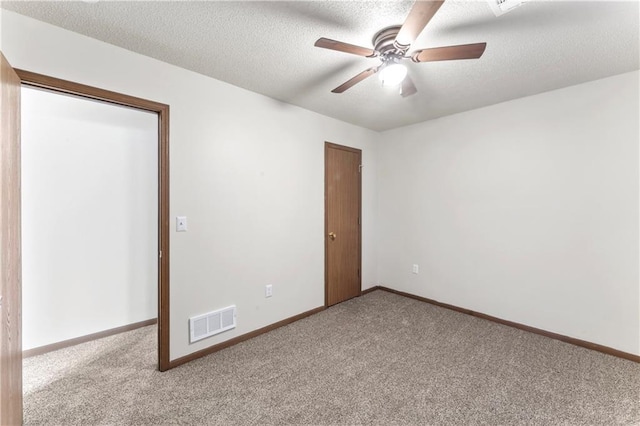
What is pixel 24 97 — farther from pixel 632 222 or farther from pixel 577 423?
pixel 632 222

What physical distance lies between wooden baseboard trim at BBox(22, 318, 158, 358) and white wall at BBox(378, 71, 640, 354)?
3355mm

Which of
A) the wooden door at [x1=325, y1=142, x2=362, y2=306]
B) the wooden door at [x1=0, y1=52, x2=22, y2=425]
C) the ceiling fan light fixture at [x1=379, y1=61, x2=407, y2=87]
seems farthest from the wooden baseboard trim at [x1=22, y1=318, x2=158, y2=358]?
the ceiling fan light fixture at [x1=379, y1=61, x2=407, y2=87]

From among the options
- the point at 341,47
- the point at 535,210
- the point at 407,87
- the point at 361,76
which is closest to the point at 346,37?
the point at 361,76

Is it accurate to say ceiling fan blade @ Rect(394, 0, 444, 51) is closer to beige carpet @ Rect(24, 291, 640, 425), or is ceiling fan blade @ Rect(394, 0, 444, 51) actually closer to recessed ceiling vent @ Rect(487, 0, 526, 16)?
recessed ceiling vent @ Rect(487, 0, 526, 16)

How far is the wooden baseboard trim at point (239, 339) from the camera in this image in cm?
234

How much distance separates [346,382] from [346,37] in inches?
96.9

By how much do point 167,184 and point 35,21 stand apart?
3.98 feet

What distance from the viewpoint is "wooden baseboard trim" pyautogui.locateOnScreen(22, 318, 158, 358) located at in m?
2.46

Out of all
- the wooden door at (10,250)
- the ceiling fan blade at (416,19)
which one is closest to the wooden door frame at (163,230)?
the wooden door at (10,250)

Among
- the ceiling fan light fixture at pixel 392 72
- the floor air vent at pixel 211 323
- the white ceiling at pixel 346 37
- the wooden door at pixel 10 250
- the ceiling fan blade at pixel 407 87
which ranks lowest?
the floor air vent at pixel 211 323

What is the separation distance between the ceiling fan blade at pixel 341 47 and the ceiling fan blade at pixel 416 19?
186 mm

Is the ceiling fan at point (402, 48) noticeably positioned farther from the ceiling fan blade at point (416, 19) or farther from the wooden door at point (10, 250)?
the wooden door at point (10, 250)

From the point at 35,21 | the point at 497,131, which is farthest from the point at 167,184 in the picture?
the point at 497,131

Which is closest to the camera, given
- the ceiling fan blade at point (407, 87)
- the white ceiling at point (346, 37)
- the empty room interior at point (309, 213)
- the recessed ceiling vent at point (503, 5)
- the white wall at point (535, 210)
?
the recessed ceiling vent at point (503, 5)
